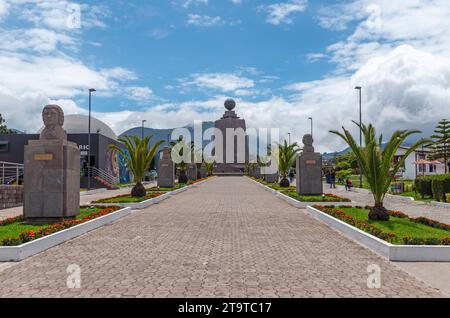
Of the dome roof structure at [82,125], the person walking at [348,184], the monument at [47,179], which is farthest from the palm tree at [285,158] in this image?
the dome roof structure at [82,125]

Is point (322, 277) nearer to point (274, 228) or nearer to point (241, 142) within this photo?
point (274, 228)

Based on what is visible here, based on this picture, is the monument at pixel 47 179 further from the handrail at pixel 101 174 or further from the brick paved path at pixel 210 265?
the handrail at pixel 101 174

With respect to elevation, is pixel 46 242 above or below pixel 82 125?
below

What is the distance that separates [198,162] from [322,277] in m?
56.5

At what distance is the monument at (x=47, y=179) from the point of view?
13180 millimetres

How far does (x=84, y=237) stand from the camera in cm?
1152

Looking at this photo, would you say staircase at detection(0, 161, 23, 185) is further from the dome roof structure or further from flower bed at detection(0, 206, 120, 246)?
the dome roof structure

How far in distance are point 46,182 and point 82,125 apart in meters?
49.0

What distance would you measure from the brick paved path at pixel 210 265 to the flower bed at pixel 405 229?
66cm

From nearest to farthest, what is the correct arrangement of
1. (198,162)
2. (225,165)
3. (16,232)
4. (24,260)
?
(24,260), (16,232), (198,162), (225,165)

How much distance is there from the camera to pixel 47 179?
521 inches

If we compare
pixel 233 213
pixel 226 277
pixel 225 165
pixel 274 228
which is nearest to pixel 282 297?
pixel 226 277

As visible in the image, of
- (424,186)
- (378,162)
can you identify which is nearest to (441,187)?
(424,186)

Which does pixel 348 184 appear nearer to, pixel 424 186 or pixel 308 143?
pixel 424 186
